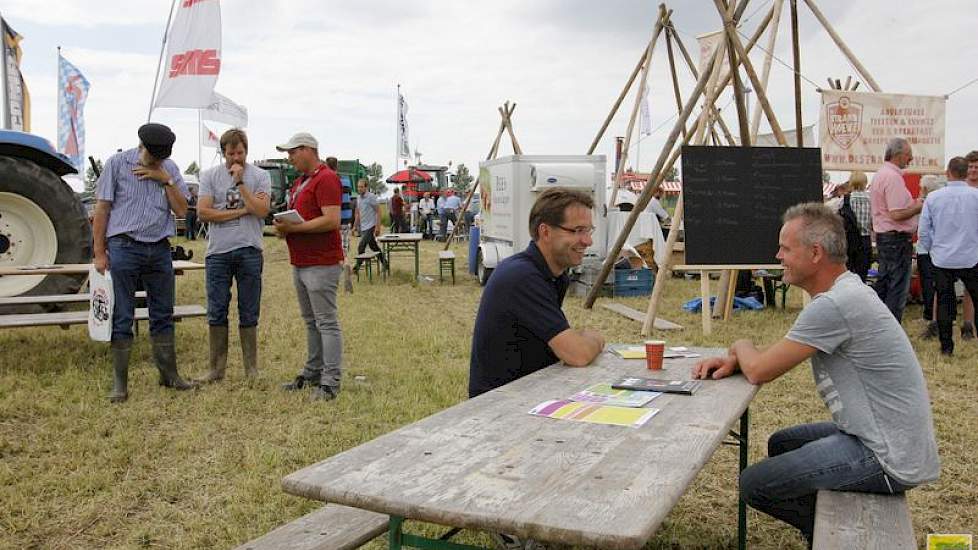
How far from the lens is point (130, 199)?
4996 mm

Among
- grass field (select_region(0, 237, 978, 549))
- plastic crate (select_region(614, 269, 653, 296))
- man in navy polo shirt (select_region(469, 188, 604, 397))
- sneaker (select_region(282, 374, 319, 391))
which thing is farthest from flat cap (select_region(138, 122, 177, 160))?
plastic crate (select_region(614, 269, 653, 296))

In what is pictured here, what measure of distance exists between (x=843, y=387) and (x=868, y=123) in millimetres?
7821

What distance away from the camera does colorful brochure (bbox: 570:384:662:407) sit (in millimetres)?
2459

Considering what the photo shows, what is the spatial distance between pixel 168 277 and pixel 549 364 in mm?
3269

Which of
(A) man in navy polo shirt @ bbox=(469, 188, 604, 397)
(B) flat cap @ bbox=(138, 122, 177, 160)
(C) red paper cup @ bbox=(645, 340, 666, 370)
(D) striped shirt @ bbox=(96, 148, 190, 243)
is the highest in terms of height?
(B) flat cap @ bbox=(138, 122, 177, 160)

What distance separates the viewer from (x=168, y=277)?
5266 mm

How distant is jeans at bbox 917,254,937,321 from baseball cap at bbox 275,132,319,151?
5732 millimetres

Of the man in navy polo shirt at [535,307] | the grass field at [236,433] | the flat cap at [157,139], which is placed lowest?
the grass field at [236,433]

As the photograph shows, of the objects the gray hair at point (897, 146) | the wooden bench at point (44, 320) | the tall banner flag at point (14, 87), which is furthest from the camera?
the tall banner flag at point (14, 87)

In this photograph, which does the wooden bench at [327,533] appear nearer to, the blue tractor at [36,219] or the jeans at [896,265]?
the blue tractor at [36,219]

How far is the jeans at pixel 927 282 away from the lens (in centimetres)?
743

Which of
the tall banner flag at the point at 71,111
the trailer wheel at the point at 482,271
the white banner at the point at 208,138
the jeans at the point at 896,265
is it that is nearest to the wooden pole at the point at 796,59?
the jeans at the point at 896,265

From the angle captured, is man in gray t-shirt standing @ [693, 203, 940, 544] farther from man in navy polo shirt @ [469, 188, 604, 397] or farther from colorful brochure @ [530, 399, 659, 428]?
man in navy polo shirt @ [469, 188, 604, 397]

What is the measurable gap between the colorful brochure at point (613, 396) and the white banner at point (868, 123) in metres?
7.58
